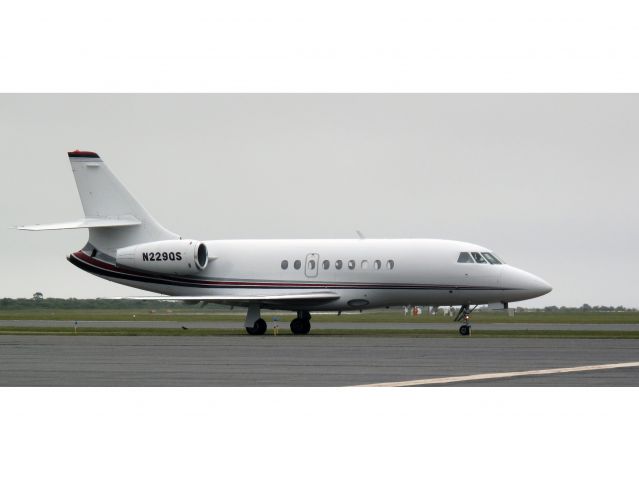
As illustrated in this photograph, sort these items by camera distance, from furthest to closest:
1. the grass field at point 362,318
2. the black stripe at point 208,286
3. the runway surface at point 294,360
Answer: the grass field at point 362,318 < the black stripe at point 208,286 < the runway surface at point 294,360

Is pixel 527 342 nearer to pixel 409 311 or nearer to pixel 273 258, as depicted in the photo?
pixel 273 258

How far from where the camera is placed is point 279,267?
4056cm

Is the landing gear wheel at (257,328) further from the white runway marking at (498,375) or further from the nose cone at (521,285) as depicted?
the white runway marking at (498,375)

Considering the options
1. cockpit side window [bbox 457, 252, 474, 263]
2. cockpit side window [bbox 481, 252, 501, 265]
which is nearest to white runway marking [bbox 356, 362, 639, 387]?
cockpit side window [bbox 457, 252, 474, 263]

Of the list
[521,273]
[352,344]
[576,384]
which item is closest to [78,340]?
[352,344]

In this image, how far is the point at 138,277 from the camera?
42.4 metres

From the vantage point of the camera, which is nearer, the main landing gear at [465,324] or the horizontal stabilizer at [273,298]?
the main landing gear at [465,324]

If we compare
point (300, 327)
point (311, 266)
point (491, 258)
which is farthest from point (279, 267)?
point (491, 258)

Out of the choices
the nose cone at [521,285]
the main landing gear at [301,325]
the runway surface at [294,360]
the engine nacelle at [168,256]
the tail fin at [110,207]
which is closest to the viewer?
the runway surface at [294,360]

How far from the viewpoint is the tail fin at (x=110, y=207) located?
42.4m

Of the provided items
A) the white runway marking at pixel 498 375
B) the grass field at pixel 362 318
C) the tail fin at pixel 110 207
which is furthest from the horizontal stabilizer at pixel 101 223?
the white runway marking at pixel 498 375

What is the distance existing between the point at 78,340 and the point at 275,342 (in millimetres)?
5767

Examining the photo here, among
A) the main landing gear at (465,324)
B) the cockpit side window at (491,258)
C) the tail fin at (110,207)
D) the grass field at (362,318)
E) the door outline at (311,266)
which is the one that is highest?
the tail fin at (110,207)

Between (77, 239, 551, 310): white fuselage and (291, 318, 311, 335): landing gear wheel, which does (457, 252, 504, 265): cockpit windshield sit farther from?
(291, 318, 311, 335): landing gear wheel
